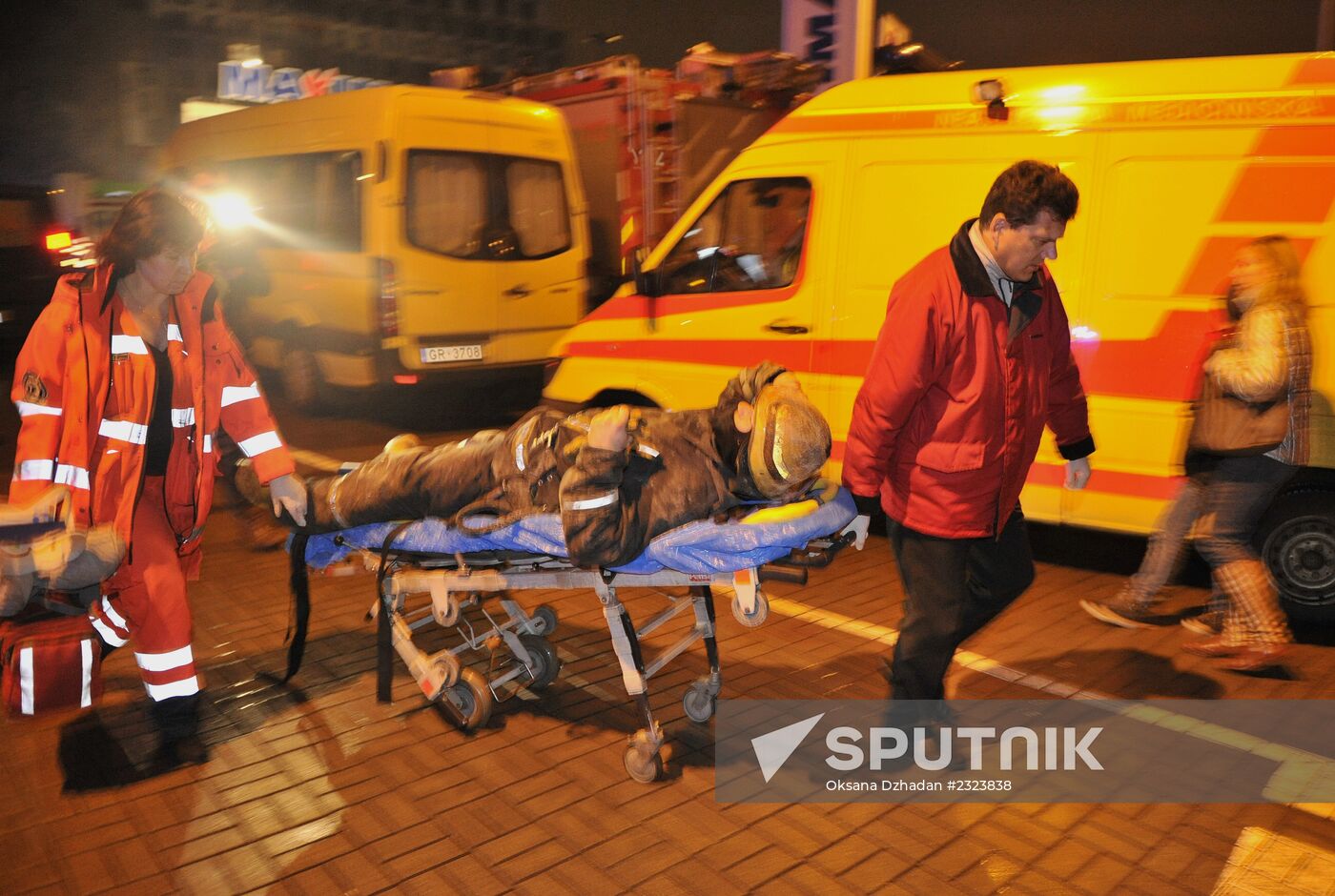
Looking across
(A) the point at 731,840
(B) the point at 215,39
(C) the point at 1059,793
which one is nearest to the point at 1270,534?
(C) the point at 1059,793

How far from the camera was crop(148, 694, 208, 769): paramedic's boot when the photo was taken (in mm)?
3729

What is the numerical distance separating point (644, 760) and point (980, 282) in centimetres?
183

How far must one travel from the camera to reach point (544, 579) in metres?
3.64

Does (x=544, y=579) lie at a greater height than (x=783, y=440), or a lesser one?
lesser

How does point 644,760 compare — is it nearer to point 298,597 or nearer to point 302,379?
point 298,597

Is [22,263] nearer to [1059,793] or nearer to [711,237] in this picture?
[711,237]

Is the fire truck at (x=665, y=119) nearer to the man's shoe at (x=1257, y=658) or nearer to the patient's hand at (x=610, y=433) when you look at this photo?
the man's shoe at (x=1257, y=658)

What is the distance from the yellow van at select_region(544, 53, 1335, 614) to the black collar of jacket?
1935 mm

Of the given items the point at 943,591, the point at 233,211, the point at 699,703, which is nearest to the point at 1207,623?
the point at 943,591

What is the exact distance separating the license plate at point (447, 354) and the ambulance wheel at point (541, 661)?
5301mm

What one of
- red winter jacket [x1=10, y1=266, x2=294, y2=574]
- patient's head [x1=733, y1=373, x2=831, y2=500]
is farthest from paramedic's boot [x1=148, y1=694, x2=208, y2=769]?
patient's head [x1=733, y1=373, x2=831, y2=500]

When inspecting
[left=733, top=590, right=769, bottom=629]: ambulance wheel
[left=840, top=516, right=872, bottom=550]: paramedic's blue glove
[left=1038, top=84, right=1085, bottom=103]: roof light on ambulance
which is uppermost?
[left=1038, top=84, right=1085, bottom=103]: roof light on ambulance

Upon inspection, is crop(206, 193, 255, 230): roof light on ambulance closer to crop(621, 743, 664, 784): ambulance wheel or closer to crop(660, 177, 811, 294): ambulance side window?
crop(660, 177, 811, 294): ambulance side window

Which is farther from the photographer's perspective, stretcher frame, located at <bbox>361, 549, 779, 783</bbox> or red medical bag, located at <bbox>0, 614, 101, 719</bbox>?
stretcher frame, located at <bbox>361, 549, 779, 783</bbox>
